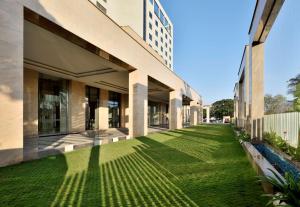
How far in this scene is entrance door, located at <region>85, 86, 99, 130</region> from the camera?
1612 cm

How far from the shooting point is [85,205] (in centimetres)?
269

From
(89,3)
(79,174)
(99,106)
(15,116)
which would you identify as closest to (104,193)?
(79,174)

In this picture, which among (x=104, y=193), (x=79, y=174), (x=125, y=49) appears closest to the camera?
(x=104, y=193)

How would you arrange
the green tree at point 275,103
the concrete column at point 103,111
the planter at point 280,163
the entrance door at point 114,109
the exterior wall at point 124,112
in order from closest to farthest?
the planter at point 280,163 < the green tree at point 275,103 < the concrete column at point 103,111 < the entrance door at point 114,109 < the exterior wall at point 124,112

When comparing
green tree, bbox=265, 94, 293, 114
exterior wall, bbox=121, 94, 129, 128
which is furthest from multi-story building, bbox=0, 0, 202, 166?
green tree, bbox=265, 94, 293, 114

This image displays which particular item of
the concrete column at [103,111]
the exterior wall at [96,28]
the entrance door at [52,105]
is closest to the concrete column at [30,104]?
the entrance door at [52,105]

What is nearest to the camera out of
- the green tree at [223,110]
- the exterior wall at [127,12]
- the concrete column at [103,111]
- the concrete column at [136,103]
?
the concrete column at [136,103]

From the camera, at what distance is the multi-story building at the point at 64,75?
15.4 ft

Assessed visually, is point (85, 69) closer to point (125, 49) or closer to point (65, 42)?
point (125, 49)

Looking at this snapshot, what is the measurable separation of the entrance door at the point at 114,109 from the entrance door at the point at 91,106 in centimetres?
198

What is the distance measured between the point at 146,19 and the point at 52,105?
26.7 meters

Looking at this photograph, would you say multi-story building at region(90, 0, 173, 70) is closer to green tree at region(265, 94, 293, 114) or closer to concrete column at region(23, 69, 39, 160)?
concrete column at region(23, 69, 39, 160)

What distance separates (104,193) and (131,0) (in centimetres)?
3047

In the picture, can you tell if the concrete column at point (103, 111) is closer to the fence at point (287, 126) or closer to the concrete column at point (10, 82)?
the concrete column at point (10, 82)
